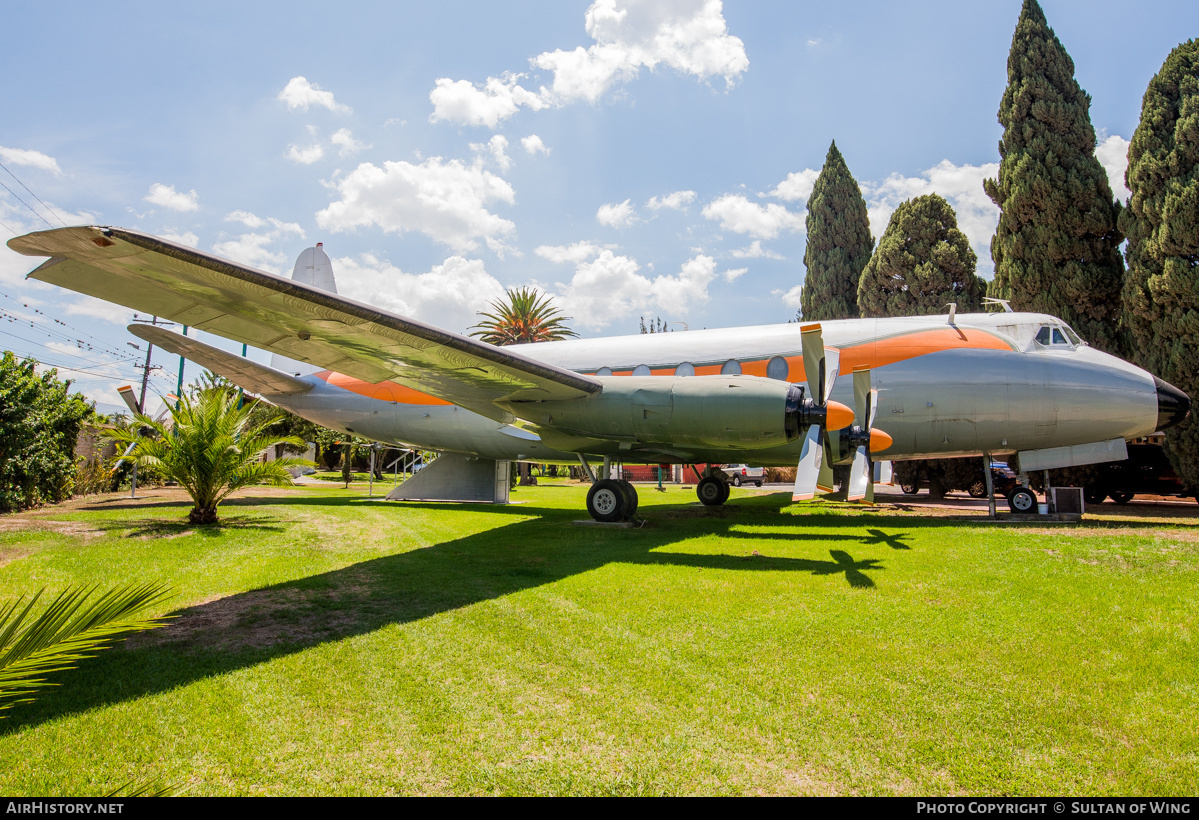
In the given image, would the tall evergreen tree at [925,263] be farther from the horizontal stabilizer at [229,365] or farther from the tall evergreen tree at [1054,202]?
the horizontal stabilizer at [229,365]

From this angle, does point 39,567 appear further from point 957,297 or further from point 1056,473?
point 957,297

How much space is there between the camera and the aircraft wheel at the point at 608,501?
11.8 m

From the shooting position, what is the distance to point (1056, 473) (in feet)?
66.7

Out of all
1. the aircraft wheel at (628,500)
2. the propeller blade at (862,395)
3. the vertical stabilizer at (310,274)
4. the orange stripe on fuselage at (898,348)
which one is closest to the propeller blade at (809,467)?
the propeller blade at (862,395)

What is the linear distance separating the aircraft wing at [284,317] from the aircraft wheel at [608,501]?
242cm

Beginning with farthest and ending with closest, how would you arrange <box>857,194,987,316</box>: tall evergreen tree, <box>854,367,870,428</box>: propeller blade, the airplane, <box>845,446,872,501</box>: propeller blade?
<box>857,194,987,316</box>: tall evergreen tree → <box>854,367,870,428</box>: propeller blade → <box>845,446,872,501</box>: propeller blade → the airplane

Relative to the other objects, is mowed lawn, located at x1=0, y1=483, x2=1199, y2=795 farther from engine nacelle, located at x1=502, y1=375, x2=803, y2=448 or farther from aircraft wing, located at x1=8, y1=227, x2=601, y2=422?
aircraft wing, located at x1=8, y1=227, x2=601, y2=422

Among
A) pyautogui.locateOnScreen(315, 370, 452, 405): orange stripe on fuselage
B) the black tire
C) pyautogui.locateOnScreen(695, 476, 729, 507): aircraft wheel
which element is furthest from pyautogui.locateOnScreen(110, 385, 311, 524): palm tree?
the black tire

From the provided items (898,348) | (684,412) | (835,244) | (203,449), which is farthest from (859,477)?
(835,244)

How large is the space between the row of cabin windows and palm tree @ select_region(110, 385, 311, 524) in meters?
7.31

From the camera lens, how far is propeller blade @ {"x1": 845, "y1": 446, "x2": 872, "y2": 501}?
28.9 feet

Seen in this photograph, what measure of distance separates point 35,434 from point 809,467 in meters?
16.6

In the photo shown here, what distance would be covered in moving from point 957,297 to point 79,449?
104 ft

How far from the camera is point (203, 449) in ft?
35.2
